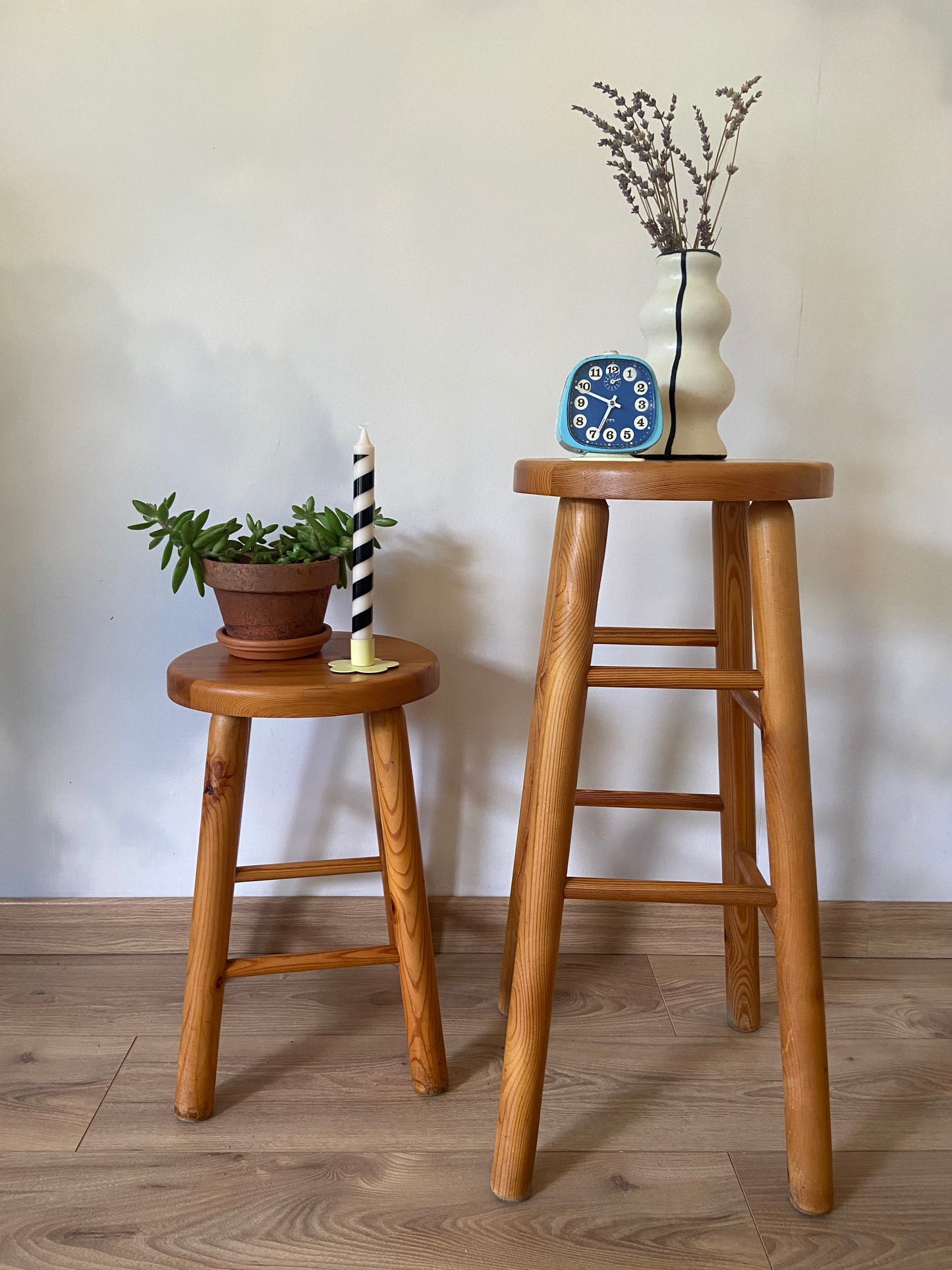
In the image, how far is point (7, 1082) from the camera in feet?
3.69

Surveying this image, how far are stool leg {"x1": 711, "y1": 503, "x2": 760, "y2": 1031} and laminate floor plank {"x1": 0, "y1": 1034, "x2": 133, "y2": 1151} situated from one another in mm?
779

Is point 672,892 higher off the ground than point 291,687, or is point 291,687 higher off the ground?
point 291,687

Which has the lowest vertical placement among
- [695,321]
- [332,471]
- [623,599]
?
[623,599]

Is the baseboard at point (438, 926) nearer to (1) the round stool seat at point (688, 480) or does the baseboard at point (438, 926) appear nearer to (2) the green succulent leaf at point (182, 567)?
(2) the green succulent leaf at point (182, 567)

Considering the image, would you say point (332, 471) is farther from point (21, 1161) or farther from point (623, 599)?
point (21, 1161)

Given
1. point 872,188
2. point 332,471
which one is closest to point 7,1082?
point 332,471

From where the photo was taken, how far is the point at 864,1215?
0.95 metres

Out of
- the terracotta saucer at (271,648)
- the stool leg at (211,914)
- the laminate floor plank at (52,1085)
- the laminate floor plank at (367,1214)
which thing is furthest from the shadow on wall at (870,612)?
the laminate floor plank at (52,1085)

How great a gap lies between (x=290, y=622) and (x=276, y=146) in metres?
0.64

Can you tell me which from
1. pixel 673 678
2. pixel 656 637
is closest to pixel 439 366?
pixel 656 637

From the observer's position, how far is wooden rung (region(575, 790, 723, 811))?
45.8 inches

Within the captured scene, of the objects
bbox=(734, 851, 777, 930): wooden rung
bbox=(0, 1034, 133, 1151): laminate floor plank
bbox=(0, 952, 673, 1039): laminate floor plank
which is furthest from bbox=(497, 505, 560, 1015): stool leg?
bbox=(0, 1034, 133, 1151): laminate floor plank

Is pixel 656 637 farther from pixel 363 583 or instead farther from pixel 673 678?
pixel 363 583

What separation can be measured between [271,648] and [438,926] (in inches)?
22.4
